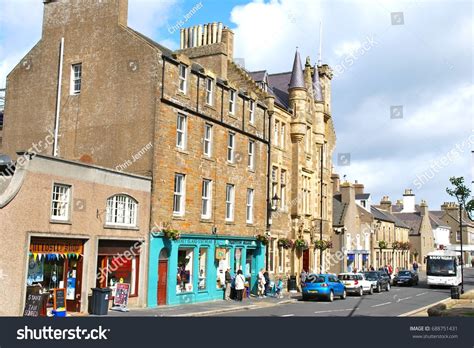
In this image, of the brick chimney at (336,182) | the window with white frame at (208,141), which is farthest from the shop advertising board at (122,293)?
the brick chimney at (336,182)

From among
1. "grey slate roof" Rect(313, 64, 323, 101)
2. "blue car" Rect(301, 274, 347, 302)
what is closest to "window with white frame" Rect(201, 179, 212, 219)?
"blue car" Rect(301, 274, 347, 302)

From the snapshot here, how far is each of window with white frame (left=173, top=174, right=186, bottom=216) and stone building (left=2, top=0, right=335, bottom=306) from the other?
2.0 inches

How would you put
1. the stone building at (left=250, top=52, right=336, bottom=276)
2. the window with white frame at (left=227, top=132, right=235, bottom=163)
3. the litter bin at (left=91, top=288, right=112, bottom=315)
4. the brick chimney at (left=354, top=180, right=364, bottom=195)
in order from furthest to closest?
the brick chimney at (left=354, top=180, right=364, bottom=195) → the stone building at (left=250, top=52, right=336, bottom=276) → the window with white frame at (left=227, top=132, right=235, bottom=163) → the litter bin at (left=91, top=288, right=112, bottom=315)

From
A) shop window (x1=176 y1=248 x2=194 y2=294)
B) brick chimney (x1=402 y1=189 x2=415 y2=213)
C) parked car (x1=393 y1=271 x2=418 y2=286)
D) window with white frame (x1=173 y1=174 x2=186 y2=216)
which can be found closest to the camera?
window with white frame (x1=173 y1=174 x2=186 y2=216)

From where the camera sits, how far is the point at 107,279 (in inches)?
930

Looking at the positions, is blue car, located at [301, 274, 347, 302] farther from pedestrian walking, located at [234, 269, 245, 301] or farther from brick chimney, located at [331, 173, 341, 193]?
brick chimney, located at [331, 173, 341, 193]

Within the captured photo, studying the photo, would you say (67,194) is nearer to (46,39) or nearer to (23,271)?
(23,271)

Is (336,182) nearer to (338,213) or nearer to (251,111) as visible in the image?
(338,213)

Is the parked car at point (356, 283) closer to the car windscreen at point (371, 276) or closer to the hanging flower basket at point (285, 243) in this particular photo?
the car windscreen at point (371, 276)

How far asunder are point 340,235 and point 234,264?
78.2 feet

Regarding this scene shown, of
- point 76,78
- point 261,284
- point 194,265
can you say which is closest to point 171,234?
point 194,265

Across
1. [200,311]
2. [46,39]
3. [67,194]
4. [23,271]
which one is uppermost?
[46,39]

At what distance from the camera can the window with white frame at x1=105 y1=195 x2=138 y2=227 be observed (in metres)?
23.8
